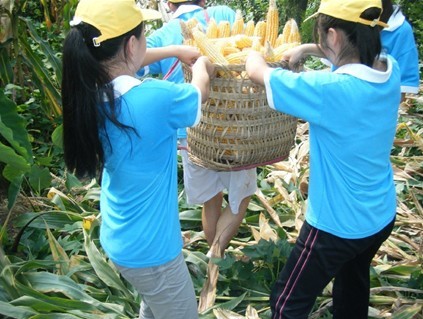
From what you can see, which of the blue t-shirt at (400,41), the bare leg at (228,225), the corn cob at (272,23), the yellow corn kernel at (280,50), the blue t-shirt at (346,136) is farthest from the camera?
the bare leg at (228,225)

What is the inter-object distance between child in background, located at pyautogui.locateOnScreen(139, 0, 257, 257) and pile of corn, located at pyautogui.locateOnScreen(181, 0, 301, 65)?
30 centimetres

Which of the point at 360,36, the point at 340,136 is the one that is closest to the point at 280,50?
the point at 360,36

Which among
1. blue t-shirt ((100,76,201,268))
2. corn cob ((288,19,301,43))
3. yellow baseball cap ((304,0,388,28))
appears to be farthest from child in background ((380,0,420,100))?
blue t-shirt ((100,76,201,268))

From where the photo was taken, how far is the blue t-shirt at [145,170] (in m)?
1.80

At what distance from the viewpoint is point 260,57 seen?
79.7 inches

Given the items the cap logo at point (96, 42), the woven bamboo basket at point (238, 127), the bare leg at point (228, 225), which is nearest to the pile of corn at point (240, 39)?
the woven bamboo basket at point (238, 127)

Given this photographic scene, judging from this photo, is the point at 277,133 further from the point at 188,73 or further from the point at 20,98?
the point at 20,98

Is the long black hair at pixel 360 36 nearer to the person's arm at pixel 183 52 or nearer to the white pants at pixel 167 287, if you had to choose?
the person's arm at pixel 183 52

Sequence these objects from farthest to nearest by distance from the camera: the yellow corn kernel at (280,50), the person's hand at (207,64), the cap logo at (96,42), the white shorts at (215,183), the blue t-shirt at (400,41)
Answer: the white shorts at (215,183)
the blue t-shirt at (400,41)
the yellow corn kernel at (280,50)
the person's hand at (207,64)
the cap logo at (96,42)

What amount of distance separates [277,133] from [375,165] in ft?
1.51

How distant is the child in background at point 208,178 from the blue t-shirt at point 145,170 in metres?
0.83

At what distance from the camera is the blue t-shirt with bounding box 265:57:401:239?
1.87 meters

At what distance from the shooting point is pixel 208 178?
2.98 meters

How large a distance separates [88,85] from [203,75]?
0.43 metres
